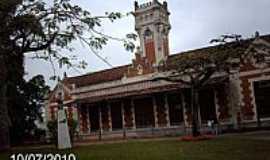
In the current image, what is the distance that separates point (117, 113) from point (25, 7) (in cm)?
2387

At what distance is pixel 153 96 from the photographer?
34781 millimetres

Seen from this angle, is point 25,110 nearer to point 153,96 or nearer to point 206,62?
point 153,96

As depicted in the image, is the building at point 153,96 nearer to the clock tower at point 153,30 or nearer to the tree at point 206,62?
the clock tower at point 153,30

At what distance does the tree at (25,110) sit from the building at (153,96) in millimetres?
2962

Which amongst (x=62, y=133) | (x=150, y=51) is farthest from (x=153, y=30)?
(x=62, y=133)

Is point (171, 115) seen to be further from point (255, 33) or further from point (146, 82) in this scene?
point (255, 33)

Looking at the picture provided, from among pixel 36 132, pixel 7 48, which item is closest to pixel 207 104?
pixel 36 132

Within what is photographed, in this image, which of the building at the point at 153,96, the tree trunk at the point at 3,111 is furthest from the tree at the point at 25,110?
the tree trunk at the point at 3,111

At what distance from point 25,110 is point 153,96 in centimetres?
1114

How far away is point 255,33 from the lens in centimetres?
3019

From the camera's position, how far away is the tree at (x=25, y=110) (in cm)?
3629

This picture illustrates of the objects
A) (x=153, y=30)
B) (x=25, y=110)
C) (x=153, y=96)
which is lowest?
(x=25, y=110)

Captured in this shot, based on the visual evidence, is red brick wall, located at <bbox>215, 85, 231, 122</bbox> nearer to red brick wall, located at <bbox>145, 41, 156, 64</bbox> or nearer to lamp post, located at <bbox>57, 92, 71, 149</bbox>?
red brick wall, located at <bbox>145, 41, 156, 64</bbox>

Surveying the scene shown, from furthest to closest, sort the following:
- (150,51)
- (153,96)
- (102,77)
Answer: (102,77) → (150,51) → (153,96)
